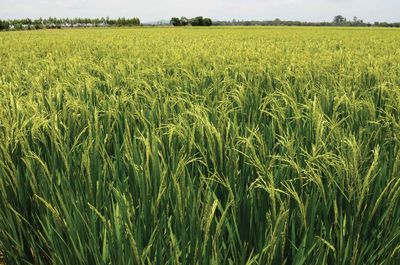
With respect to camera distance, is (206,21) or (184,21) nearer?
(206,21)

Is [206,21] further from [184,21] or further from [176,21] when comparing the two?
[176,21]

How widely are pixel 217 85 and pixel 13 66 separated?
309cm

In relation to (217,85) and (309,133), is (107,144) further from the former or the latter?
(217,85)

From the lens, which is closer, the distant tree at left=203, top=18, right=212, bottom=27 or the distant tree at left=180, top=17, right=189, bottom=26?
the distant tree at left=203, top=18, right=212, bottom=27

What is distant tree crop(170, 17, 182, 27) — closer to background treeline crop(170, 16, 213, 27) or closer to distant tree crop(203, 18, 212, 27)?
background treeline crop(170, 16, 213, 27)

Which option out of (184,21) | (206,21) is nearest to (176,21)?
(184,21)

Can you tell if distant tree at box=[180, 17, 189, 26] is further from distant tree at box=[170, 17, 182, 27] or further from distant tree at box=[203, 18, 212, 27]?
distant tree at box=[203, 18, 212, 27]

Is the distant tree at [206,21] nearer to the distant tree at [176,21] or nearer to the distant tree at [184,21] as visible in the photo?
the distant tree at [184,21]

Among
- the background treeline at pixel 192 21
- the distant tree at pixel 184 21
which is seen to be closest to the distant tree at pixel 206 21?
the background treeline at pixel 192 21

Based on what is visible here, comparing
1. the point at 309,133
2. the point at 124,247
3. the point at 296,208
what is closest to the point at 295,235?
the point at 296,208

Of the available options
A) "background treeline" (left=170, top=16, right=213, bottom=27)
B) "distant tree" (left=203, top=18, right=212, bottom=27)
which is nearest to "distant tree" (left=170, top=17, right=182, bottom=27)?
"background treeline" (left=170, top=16, right=213, bottom=27)

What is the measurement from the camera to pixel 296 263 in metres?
0.95

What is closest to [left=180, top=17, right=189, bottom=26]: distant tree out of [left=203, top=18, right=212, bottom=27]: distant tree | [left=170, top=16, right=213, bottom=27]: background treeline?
[left=170, top=16, right=213, bottom=27]: background treeline

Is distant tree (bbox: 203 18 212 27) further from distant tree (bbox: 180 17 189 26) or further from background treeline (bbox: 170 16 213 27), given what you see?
distant tree (bbox: 180 17 189 26)
